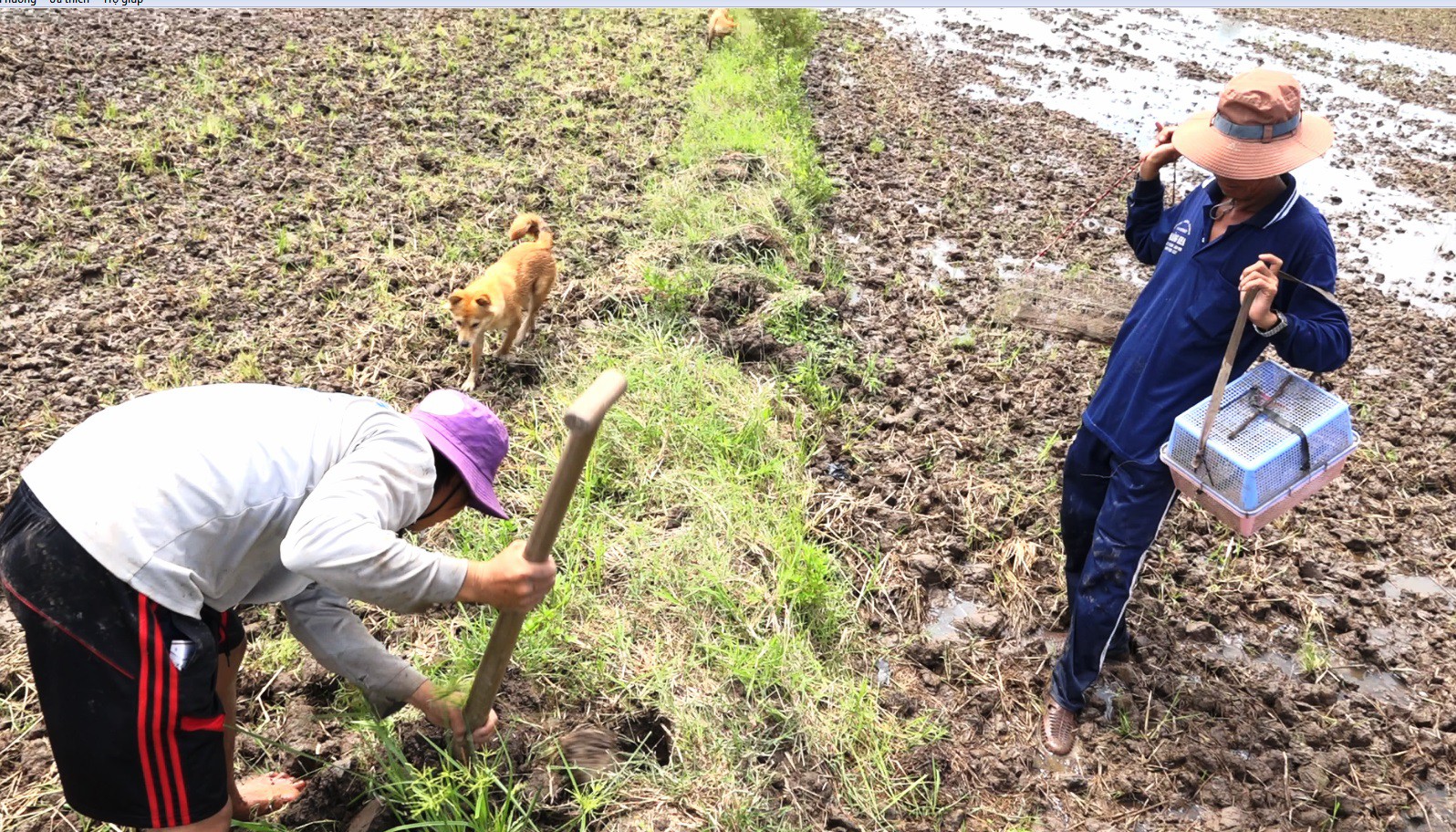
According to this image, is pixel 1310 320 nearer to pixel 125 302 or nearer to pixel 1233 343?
pixel 1233 343

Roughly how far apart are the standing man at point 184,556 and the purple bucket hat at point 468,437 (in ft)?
0.05

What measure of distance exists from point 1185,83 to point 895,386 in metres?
7.82

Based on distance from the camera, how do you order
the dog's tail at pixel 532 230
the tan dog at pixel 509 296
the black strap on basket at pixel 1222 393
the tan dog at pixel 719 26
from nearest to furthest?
the black strap on basket at pixel 1222 393 → the tan dog at pixel 509 296 → the dog's tail at pixel 532 230 → the tan dog at pixel 719 26

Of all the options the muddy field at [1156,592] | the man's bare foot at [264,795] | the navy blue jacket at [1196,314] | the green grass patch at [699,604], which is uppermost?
the navy blue jacket at [1196,314]

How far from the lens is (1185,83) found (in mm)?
10211

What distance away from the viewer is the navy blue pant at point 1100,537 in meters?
2.69

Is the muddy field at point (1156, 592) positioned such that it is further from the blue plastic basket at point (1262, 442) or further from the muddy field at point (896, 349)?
the blue plastic basket at point (1262, 442)

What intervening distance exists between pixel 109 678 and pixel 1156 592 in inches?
132

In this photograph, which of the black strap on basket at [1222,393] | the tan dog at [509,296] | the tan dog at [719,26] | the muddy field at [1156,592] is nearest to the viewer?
the black strap on basket at [1222,393]

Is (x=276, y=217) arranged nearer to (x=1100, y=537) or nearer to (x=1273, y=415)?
(x=1100, y=537)

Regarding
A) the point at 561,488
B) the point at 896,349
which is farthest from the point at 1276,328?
the point at 896,349

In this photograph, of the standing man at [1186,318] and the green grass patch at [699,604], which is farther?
the green grass patch at [699,604]

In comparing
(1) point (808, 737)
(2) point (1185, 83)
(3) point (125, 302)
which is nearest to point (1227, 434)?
(1) point (808, 737)

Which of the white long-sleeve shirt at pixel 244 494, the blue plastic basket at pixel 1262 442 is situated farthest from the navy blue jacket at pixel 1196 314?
the white long-sleeve shirt at pixel 244 494
